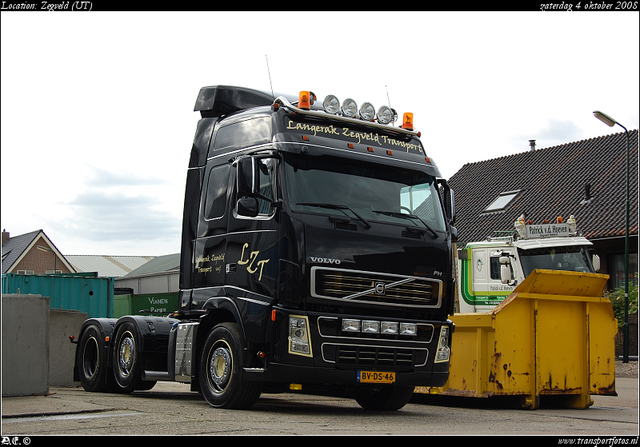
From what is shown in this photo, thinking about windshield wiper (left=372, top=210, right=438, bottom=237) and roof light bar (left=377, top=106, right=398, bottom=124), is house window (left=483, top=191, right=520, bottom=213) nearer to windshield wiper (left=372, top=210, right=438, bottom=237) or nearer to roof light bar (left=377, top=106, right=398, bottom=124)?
roof light bar (left=377, top=106, right=398, bottom=124)

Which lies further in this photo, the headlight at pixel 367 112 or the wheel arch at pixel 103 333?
the wheel arch at pixel 103 333

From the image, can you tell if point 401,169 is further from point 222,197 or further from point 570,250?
point 570,250

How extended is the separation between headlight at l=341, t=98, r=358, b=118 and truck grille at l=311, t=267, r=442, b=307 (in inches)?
84.2

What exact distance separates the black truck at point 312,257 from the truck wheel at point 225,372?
0.02 meters

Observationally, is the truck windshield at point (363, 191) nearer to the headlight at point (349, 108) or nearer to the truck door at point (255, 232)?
the truck door at point (255, 232)

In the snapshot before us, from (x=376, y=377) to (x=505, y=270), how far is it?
6784mm

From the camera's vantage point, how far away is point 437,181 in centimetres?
998

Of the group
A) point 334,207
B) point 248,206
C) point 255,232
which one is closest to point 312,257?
point 334,207

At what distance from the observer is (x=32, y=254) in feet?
204

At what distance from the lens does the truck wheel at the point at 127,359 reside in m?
11.2

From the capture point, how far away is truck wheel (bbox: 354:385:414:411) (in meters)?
10.1

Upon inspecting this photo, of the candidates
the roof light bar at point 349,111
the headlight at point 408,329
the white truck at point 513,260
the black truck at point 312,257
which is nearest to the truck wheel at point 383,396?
the black truck at point 312,257

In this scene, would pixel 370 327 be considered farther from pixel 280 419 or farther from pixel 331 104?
pixel 331 104

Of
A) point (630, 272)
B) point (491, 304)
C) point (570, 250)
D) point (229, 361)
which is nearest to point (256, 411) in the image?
point (229, 361)
